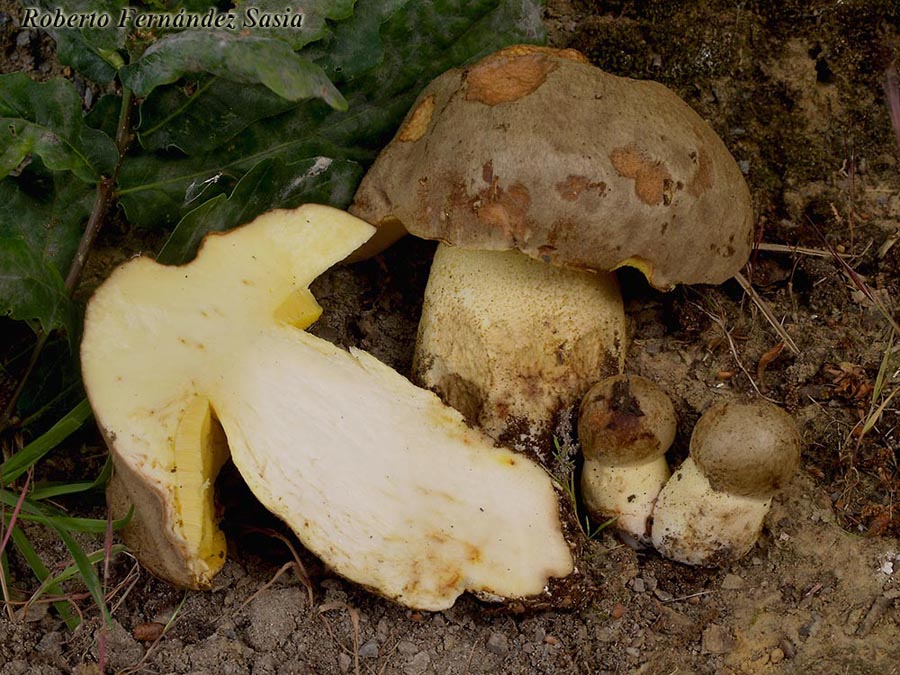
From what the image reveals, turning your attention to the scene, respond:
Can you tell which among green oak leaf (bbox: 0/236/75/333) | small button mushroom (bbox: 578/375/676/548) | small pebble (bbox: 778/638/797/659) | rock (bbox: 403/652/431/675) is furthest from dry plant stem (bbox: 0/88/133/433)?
small pebble (bbox: 778/638/797/659)

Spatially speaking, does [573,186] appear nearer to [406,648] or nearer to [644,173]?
[644,173]

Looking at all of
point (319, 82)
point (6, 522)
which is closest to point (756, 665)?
point (319, 82)

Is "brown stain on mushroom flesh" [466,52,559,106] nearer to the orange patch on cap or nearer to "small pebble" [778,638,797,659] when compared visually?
the orange patch on cap

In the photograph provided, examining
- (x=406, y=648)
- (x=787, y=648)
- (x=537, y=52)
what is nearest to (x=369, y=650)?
(x=406, y=648)

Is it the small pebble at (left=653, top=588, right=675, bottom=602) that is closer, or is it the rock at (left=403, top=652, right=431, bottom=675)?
the rock at (left=403, top=652, right=431, bottom=675)

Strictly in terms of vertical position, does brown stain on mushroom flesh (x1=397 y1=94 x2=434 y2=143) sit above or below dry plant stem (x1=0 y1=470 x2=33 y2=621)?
above

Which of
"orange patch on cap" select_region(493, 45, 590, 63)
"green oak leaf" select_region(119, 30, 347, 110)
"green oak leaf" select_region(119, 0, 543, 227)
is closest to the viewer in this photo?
"green oak leaf" select_region(119, 30, 347, 110)

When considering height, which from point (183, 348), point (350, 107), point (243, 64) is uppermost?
point (243, 64)
